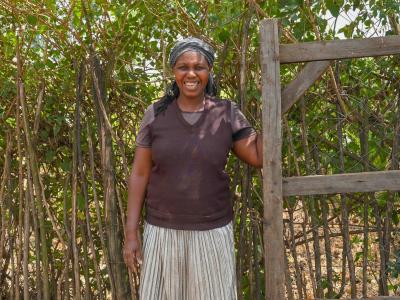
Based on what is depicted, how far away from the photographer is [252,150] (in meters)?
2.82

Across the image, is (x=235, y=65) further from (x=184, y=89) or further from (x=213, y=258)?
(x=213, y=258)

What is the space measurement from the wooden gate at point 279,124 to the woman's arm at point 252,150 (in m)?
0.05

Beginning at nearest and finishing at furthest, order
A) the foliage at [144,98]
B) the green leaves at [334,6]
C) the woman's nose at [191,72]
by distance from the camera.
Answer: the woman's nose at [191,72] → the green leaves at [334,6] → the foliage at [144,98]

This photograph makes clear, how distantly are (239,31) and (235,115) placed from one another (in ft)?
1.92

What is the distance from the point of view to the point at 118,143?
3396 mm

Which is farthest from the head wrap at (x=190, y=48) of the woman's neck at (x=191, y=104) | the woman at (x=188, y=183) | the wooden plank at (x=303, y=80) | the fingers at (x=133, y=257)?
Result: the fingers at (x=133, y=257)

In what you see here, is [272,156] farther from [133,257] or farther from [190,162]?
[133,257]

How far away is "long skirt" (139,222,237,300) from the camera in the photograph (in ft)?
8.84

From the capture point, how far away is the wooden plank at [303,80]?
8.98ft

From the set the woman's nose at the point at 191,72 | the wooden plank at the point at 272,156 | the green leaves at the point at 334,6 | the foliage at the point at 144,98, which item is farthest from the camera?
the foliage at the point at 144,98

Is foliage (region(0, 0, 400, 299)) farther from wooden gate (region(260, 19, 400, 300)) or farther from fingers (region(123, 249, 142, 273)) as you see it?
fingers (region(123, 249, 142, 273))

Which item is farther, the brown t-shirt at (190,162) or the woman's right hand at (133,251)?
the woman's right hand at (133,251)

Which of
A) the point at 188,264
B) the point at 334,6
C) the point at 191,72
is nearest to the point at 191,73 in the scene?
the point at 191,72

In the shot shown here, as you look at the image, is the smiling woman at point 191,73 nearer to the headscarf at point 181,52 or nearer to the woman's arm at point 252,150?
the headscarf at point 181,52
